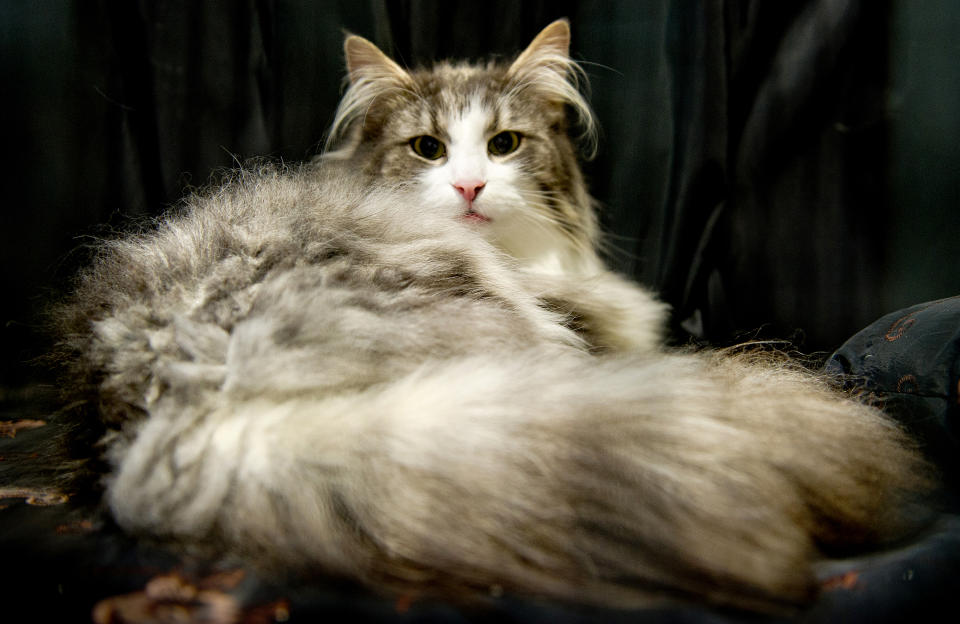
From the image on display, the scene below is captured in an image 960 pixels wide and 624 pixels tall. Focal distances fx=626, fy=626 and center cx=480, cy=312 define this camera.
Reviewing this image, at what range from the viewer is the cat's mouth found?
1364 millimetres

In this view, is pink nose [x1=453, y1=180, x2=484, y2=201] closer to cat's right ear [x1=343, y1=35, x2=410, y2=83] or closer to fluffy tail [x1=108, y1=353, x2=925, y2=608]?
cat's right ear [x1=343, y1=35, x2=410, y2=83]

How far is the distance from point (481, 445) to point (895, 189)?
154 cm

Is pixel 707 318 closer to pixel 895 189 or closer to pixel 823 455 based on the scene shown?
pixel 895 189

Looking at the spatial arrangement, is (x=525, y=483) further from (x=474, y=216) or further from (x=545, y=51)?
(x=545, y=51)

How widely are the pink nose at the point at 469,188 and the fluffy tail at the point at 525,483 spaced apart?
2.26 feet

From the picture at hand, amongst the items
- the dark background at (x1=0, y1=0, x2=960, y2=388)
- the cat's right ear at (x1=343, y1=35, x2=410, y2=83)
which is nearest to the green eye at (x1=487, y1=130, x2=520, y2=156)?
the cat's right ear at (x1=343, y1=35, x2=410, y2=83)

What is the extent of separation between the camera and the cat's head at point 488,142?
139 cm

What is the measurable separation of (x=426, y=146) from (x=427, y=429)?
3.29 feet

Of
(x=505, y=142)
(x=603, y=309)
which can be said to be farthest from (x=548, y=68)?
(x=603, y=309)

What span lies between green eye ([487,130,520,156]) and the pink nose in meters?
0.17

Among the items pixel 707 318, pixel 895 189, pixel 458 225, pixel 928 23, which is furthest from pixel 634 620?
pixel 928 23

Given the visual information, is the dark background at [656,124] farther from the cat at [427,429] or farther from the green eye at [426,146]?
the cat at [427,429]

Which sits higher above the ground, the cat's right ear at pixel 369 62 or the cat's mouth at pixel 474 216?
the cat's right ear at pixel 369 62

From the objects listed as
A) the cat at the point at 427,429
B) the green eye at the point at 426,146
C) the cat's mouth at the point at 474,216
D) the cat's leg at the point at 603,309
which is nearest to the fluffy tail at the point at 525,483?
the cat at the point at 427,429
